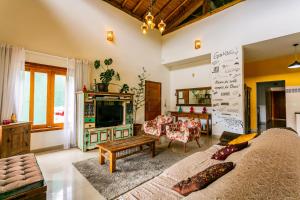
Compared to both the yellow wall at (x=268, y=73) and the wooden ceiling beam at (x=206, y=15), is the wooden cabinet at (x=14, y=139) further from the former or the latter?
the yellow wall at (x=268, y=73)

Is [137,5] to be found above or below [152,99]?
above

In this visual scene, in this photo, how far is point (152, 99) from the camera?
6449mm

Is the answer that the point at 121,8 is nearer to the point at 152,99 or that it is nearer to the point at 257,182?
the point at 152,99

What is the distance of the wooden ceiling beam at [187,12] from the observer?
18.8ft

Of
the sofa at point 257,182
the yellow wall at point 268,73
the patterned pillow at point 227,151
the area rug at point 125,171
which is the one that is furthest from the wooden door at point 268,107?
the sofa at point 257,182

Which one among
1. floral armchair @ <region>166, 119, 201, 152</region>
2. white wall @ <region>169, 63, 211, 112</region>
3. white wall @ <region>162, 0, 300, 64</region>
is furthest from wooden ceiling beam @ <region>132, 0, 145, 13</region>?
floral armchair @ <region>166, 119, 201, 152</region>

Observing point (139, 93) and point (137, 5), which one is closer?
point (137, 5)

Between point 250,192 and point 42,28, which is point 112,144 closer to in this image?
point 250,192

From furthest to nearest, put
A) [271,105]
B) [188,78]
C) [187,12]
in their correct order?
[271,105]
[188,78]
[187,12]

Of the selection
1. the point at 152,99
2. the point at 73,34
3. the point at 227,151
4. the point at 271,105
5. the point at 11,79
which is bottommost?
the point at 227,151

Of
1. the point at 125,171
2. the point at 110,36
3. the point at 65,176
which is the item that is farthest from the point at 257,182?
the point at 110,36

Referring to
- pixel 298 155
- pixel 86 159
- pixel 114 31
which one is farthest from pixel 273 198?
pixel 114 31

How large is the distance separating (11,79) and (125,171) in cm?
315

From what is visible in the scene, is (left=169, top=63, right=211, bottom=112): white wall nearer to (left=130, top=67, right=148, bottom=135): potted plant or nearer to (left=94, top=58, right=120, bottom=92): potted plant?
(left=130, top=67, right=148, bottom=135): potted plant
